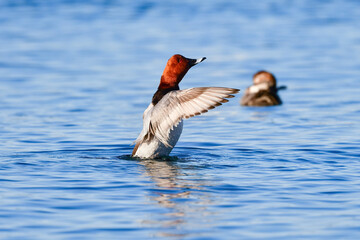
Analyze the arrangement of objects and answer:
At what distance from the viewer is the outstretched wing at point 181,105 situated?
25.9ft

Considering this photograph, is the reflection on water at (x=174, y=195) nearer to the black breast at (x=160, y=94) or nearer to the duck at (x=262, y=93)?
the black breast at (x=160, y=94)

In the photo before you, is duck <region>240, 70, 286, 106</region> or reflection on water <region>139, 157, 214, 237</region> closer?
reflection on water <region>139, 157, 214, 237</region>

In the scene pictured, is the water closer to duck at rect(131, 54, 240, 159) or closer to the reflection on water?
the reflection on water

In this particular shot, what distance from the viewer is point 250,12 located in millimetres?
32469

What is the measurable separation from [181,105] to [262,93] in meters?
6.88

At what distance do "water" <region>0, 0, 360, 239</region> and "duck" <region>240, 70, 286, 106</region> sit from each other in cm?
33

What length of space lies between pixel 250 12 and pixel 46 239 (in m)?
27.4

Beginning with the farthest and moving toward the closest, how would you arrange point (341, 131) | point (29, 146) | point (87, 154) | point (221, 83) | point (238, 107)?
point (221, 83) < point (238, 107) < point (341, 131) < point (29, 146) < point (87, 154)

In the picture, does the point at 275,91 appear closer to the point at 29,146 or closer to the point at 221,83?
the point at 221,83

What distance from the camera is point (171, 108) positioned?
322 inches

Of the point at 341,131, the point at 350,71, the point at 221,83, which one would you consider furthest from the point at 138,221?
the point at 350,71

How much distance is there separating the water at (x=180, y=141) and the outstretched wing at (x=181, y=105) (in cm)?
49

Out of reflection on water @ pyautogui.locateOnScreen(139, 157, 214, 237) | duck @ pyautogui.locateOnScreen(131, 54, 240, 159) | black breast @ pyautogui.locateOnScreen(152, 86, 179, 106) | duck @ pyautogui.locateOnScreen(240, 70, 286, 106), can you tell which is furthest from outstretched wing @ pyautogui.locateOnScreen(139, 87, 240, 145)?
duck @ pyautogui.locateOnScreen(240, 70, 286, 106)

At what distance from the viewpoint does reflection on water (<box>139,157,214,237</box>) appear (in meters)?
6.36
